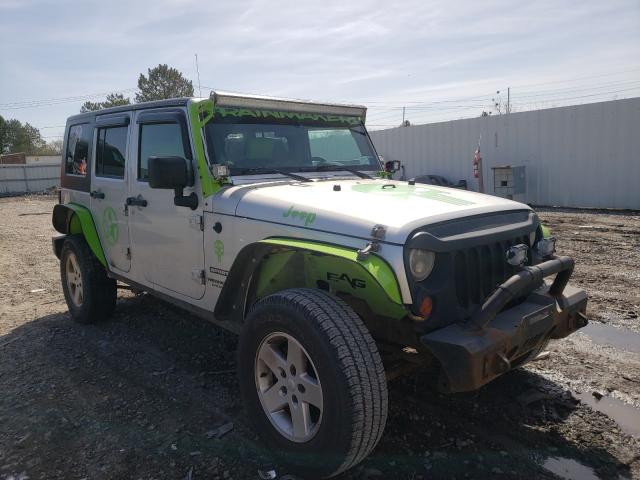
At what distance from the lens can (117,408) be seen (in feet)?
11.6

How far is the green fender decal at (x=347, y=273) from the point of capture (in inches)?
96.9

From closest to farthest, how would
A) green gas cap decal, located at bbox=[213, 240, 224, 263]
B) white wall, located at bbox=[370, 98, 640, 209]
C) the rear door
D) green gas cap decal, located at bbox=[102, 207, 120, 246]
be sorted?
1. green gas cap decal, located at bbox=[213, 240, 224, 263]
2. the rear door
3. green gas cap decal, located at bbox=[102, 207, 120, 246]
4. white wall, located at bbox=[370, 98, 640, 209]

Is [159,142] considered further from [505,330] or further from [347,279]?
[505,330]

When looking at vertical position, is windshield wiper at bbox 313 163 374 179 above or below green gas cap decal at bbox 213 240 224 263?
above

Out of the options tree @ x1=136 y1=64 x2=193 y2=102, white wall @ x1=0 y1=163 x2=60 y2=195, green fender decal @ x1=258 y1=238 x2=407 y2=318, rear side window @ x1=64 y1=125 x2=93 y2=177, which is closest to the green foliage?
tree @ x1=136 y1=64 x2=193 y2=102

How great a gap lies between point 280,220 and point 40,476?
195cm

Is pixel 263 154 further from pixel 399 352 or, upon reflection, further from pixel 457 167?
pixel 457 167

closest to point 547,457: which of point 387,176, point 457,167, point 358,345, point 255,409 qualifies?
point 358,345

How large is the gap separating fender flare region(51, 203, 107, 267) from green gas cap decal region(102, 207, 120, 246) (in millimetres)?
173

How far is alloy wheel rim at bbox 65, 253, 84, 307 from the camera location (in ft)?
17.0

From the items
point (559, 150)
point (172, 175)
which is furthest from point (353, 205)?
point (559, 150)

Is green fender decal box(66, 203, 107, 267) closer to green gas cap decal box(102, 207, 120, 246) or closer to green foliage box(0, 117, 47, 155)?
green gas cap decal box(102, 207, 120, 246)

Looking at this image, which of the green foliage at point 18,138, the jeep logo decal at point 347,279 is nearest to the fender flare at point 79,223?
the jeep logo decal at point 347,279

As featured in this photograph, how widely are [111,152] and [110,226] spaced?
0.68m
